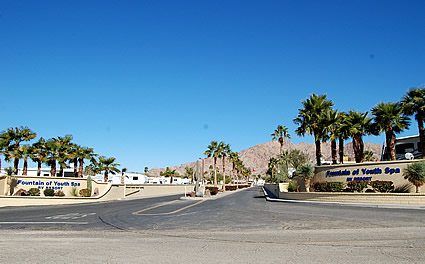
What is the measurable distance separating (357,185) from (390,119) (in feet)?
28.9

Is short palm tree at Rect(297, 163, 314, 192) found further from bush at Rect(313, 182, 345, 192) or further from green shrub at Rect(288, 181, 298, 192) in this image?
green shrub at Rect(288, 181, 298, 192)

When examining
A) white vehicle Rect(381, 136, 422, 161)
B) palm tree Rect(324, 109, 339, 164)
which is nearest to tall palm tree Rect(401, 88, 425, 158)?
palm tree Rect(324, 109, 339, 164)

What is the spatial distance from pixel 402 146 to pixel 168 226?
143 feet

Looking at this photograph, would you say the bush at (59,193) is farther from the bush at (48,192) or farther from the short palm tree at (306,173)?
the short palm tree at (306,173)

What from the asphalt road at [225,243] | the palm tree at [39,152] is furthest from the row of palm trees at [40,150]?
the asphalt road at [225,243]

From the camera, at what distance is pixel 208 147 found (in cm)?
8575

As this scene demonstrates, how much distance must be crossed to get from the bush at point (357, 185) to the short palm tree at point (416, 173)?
3.35 meters

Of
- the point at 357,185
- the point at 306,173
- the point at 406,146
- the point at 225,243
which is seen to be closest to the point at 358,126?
the point at 306,173

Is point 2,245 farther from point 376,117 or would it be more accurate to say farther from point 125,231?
point 376,117

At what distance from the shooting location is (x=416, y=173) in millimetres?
22484

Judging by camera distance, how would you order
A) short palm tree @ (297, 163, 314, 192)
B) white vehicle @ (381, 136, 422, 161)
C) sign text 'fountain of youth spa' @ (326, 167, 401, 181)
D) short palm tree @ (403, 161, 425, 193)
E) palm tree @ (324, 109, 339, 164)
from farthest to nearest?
white vehicle @ (381, 136, 422, 161), palm tree @ (324, 109, 339, 164), short palm tree @ (297, 163, 314, 192), sign text 'fountain of youth spa' @ (326, 167, 401, 181), short palm tree @ (403, 161, 425, 193)

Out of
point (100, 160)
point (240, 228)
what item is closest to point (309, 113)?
point (240, 228)

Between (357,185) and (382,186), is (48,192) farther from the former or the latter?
(382,186)

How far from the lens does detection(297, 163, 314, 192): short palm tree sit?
30.4m
